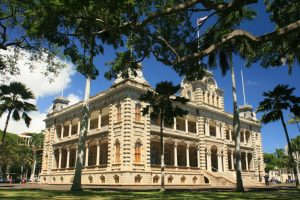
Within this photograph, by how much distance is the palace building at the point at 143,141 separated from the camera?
34188 millimetres

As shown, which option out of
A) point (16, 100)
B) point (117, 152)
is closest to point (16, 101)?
point (16, 100)

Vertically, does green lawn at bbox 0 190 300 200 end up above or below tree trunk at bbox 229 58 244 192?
below

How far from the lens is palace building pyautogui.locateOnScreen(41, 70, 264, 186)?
112 feet

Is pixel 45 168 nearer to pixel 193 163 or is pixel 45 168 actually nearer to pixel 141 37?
pixel 193 163

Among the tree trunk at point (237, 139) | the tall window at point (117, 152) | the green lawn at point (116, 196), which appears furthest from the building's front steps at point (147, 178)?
the green lawn at point (116, 196)

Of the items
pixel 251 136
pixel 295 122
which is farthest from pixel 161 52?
pixel 295 122

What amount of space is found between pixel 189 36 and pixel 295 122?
48.1 m

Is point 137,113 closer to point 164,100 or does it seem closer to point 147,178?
point 147,178

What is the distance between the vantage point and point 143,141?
34.7m

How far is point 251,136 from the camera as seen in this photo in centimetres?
5525

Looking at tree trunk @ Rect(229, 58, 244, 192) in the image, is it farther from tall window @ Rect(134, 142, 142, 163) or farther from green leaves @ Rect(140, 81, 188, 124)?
tall window @ Rect(134, 142, 142, 163)

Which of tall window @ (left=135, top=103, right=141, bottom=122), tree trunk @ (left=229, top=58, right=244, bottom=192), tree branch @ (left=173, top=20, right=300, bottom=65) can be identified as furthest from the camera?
tall window @ (left=135, top=103, right=141, bottom=122)

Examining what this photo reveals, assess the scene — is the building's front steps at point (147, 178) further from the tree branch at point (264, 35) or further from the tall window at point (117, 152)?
the tree branch at point (264, 35)

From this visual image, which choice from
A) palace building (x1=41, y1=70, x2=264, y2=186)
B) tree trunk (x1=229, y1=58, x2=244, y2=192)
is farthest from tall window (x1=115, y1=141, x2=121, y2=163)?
tree trunk (x1=229, y1=58, x2=244, y2=192)
